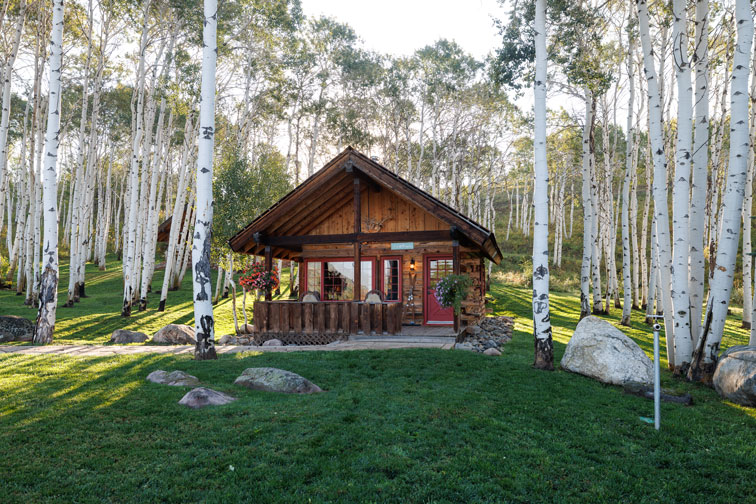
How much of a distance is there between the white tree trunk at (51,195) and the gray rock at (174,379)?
18.5 ft

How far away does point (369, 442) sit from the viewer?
4.04m

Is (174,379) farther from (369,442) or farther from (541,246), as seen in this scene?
(541,246)

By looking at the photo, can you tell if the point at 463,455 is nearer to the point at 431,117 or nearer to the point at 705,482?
the point at 705,482

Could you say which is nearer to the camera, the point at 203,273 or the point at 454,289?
the point at 203,273

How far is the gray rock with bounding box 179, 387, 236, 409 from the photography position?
16.1 feet

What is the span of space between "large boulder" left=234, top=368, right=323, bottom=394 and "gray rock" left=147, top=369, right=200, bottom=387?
2.02 feet

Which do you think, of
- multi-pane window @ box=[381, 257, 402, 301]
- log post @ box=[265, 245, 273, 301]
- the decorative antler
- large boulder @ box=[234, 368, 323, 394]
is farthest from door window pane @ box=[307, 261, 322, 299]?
large boulder @ box=[234, 368, 323, 394]

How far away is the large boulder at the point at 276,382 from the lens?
225 inches

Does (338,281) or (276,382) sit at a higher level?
(338,281)

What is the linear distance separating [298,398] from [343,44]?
2266 cm

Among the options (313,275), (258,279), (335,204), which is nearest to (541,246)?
(258,279)

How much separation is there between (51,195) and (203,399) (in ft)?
26.0

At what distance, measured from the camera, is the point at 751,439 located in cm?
438

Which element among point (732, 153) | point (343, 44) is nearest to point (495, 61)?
point (732, 153)
